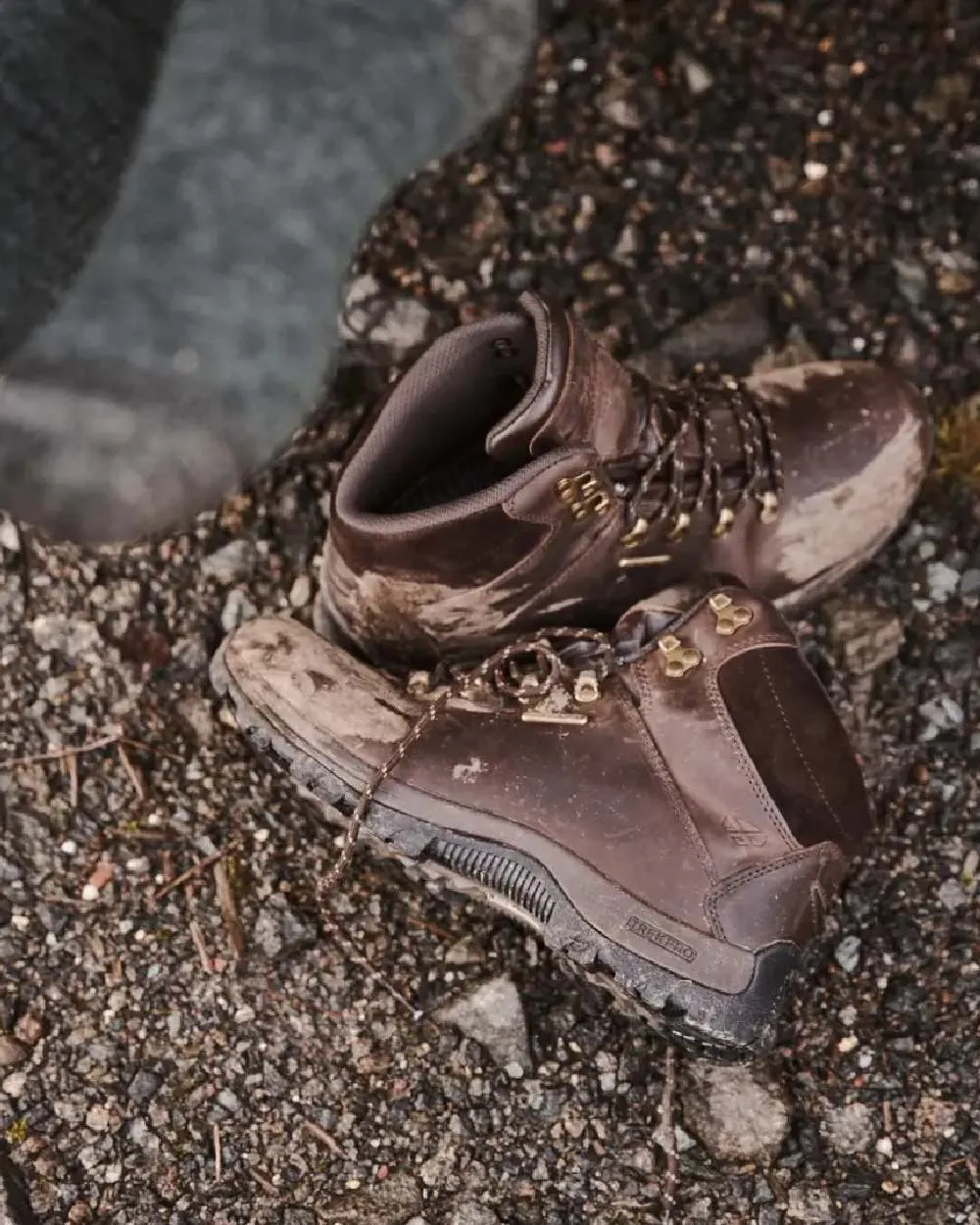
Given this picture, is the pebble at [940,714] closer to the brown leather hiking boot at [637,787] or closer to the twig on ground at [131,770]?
the brown leather hiking boot at [637,787]

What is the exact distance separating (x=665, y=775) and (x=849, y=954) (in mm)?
692

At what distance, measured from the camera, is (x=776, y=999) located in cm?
233

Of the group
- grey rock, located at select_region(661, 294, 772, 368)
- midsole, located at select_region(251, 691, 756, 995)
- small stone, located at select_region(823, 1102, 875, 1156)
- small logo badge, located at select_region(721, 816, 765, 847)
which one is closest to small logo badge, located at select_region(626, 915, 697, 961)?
midsole, located at select_region(251, 691, 756, 995)

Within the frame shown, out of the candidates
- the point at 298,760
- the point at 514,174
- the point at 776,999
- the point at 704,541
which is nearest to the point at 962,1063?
the point at 776,999

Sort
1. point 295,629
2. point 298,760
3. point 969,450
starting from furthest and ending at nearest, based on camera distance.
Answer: point 969,450
point 295,629
point 298,760

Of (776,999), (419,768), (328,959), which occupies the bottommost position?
(328,959)

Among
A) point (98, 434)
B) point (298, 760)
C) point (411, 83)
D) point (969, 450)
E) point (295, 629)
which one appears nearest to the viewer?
point (298, 760)

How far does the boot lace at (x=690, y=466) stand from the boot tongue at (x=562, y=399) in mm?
103

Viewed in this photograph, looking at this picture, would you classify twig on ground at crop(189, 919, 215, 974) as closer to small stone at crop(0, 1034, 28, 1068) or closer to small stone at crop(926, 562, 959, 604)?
small stone at crop(0, 1034, 28, 1068)

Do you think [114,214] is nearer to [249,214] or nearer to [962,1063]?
[249,214]

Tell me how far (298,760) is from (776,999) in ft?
3.24

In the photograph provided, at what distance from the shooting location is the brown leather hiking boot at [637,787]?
2309 millimetres

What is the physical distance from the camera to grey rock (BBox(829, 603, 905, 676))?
2.91 m

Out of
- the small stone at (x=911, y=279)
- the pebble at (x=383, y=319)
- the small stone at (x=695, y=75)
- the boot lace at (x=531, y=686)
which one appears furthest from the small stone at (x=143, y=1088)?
the small stone at (x=695, y=75)
